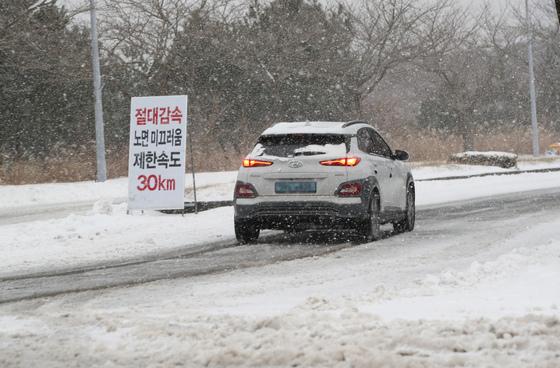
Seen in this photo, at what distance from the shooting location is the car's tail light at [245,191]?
489 inches

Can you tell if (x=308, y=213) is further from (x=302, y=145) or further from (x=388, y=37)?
(x=388, y=37)

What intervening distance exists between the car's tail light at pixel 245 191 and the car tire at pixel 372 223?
151 centimetres

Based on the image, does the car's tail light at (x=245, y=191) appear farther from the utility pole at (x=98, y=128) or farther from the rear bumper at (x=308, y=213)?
the utility pole at (x=98, y=128)

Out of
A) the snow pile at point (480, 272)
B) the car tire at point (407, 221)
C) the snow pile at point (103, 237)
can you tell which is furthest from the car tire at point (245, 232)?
the snow pile at point (480, 272)

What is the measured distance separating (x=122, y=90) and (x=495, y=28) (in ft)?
90.3

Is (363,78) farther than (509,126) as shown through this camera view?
No

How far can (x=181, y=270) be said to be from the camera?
10242mm

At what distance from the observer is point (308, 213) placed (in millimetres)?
12195

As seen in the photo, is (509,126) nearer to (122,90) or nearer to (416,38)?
(416,38)

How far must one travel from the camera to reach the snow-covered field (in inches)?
218

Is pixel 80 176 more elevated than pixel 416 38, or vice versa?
pixel 416 38

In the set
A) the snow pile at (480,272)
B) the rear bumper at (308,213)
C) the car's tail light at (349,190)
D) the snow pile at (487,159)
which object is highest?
the snow pile at (487,159)

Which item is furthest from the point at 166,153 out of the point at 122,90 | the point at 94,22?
the point at 122,90

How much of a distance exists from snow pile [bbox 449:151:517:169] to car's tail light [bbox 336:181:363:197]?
2308cm
